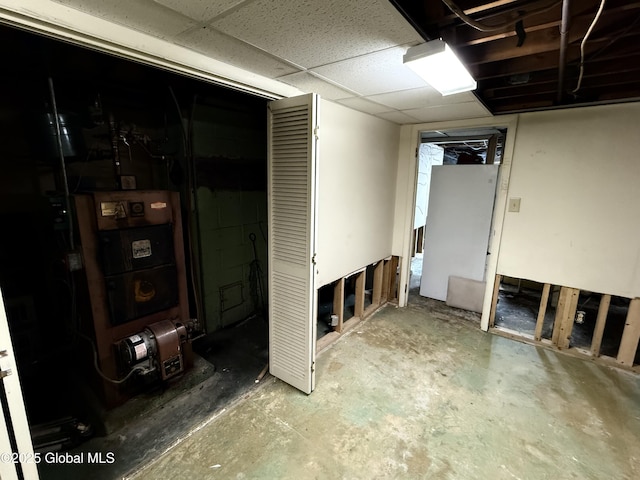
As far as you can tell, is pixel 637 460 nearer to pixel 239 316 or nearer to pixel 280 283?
pixel 280 283

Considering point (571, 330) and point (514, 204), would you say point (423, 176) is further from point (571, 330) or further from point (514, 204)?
point (571, 330)

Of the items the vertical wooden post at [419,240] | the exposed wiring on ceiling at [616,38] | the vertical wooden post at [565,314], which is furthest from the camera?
the vertical wooden post at [419,240]

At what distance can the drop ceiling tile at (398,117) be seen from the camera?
296 cm

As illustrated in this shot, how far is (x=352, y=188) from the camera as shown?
2891 millimetres

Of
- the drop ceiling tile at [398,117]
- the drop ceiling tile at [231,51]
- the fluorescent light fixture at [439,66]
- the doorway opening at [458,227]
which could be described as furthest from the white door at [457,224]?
the drop ceiling tile at [231,51]

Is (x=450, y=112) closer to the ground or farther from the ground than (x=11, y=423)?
farther from the ground

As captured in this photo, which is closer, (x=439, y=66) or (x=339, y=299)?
(x=439, y=66)

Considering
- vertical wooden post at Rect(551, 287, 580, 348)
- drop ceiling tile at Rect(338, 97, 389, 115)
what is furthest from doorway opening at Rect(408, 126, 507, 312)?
drop ceiling tile at Rect(338, 97, 389, 115)

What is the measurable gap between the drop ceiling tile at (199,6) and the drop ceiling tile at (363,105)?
1457mm

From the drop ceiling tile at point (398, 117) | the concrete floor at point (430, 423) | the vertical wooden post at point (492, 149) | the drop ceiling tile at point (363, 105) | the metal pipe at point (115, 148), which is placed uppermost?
the drop ceiling tile at point (398, 117)

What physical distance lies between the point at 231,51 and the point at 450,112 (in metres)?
2.18

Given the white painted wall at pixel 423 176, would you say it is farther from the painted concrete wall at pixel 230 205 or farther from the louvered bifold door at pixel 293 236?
the louvered bifold door at pixel 293 236

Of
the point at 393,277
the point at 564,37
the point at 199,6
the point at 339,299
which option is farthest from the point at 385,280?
the point at 199,6

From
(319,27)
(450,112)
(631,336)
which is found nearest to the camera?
(319,27)
